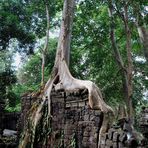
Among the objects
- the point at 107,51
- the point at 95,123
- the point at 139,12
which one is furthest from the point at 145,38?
the point at 95,123

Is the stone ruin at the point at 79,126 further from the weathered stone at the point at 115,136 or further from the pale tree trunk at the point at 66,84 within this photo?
the pale tree trunk at the point at 66,84

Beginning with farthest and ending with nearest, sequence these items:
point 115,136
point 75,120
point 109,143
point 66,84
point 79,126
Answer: point 66,84, point 75,120, point 79,126, point 109,143, point 115,136

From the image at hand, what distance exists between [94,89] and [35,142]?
2.06 metres

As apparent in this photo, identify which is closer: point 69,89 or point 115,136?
point 115,136

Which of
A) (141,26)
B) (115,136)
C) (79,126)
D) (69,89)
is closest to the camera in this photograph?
(115,136)

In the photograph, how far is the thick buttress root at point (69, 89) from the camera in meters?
6.49

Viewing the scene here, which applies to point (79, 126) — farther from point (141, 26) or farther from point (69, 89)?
point (141, 26)

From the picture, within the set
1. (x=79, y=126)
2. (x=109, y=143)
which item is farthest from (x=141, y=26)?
(x=109, y=143)

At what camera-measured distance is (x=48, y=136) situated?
7.45 meters

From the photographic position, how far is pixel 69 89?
7477 millimetres

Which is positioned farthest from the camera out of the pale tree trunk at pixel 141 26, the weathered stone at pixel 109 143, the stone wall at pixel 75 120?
the pale tree trunk at pixel 141 26

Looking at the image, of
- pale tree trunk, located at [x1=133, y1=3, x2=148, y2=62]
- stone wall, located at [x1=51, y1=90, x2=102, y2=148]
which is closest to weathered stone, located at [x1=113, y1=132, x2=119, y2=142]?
stone wall, located at [x1=51, y1=90, x2=102, y2=148]

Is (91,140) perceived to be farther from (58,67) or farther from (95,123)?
(58,67)

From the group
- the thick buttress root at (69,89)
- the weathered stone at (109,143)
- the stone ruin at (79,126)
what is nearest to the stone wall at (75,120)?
the stone ruin at (79,126)
